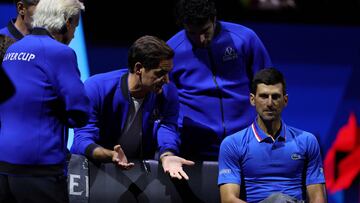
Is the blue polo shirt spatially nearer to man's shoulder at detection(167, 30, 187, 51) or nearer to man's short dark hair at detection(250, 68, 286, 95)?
man's short dark hair at detection(250, 68, 286, 95)

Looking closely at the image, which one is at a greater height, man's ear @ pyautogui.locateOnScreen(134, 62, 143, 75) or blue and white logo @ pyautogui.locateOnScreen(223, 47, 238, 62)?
man's ear @ pyautogui.locateOnScreen(134, 62, 143, 75)

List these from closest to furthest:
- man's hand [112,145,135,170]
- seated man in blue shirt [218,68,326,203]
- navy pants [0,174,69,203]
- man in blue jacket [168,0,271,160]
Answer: navy pants [0,174,69,203]
man's hand [112,145,135,170]
seated man in blue shirt [218,68,326,203]
man in blue jacket [168,0,271,160]

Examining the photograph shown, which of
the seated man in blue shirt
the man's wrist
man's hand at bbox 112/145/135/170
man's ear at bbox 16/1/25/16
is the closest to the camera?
man's hand at bbox 112/145/135/170

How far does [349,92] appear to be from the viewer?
223 inches

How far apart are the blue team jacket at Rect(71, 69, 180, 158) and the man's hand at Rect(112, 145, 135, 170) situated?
7.6 inches

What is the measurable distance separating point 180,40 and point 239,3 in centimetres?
125

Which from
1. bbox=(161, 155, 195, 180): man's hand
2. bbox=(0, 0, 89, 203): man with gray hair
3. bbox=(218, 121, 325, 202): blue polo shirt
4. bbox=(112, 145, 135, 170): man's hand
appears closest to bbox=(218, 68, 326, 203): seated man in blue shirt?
bbox=(218, 121, 325, 202): blue polo shirt

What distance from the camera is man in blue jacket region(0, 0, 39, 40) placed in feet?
13.0

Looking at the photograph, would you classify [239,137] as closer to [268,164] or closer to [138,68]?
[268,164]

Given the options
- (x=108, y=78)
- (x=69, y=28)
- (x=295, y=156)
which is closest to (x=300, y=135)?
(x=295, y=156)

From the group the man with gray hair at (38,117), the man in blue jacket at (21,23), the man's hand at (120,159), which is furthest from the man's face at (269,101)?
the man in blue jacket at (21,23)

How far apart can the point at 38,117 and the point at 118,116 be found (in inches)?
39.3

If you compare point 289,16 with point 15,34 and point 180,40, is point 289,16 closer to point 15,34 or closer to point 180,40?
point 180,40

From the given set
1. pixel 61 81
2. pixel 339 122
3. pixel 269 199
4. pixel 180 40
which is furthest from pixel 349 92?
pixel 61 81
